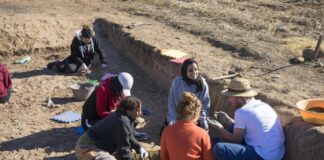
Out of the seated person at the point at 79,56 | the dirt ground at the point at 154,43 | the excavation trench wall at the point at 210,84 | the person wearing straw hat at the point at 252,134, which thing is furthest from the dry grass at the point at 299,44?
the person wearing straw hat at the point at 252,134

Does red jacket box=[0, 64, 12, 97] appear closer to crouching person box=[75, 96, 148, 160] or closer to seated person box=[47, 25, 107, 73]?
seated person box=[47, 25, 107, 73]

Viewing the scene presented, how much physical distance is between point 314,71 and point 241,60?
4.49 ft

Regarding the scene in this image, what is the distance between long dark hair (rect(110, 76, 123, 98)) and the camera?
658cm

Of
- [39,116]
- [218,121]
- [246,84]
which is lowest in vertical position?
[39,116]

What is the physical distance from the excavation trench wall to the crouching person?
1919mm

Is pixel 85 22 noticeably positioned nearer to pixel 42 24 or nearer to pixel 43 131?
pixel 42 24

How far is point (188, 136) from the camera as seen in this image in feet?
17.4

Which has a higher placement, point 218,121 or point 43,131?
point 218,121

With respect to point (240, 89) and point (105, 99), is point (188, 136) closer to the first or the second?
point (240, 89)

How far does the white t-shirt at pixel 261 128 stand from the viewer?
221 inches

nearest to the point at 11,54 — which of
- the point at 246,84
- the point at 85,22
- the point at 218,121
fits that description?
the point at 85,22

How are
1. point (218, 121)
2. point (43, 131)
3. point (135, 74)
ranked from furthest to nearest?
point (135, 74) < point (43, 131) < point (218, 121)

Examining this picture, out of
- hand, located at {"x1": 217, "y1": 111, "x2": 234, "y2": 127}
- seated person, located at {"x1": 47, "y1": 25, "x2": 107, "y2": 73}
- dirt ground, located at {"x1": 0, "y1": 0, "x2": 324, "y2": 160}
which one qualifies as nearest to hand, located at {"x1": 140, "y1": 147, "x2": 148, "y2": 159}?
dirt ground, located at {"x1": 0, "y1": 0, "x2": 324, "y2": 160}

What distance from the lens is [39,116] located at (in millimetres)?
8258
